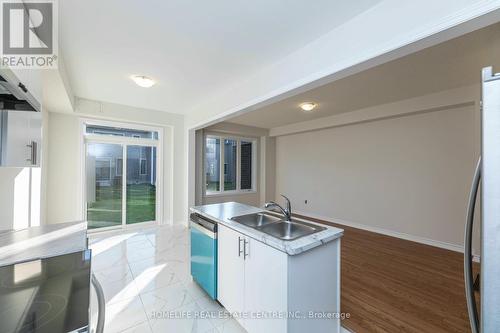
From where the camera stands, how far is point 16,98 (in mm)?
1355

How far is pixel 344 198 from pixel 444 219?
6.00ft

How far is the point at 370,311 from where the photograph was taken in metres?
2.06

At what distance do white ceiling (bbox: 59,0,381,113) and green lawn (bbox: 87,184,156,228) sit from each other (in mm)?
2273

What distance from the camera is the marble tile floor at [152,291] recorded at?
190 centimetres

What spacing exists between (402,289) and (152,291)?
288 centimetres

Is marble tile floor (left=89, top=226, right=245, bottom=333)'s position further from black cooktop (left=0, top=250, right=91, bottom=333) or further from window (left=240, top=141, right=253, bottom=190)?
window (left=240, top=141, right=253, bottom=190)

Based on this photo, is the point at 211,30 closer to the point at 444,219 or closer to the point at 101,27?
the point at 101,27

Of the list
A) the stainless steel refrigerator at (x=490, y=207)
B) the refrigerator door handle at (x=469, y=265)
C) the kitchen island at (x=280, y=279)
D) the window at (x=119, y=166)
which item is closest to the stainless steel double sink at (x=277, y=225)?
the kitchen island at (x=280, y=279)

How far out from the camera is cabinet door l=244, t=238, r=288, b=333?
138 cm

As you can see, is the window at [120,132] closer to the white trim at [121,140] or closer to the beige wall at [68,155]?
the white trim at [121,140]

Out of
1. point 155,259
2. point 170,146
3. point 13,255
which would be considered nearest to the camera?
point 13,255

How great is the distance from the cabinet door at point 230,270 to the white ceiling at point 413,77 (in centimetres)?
259

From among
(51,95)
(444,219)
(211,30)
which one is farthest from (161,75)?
(444,219)

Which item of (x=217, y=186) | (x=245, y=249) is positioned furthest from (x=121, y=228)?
(x=245, y=249)
